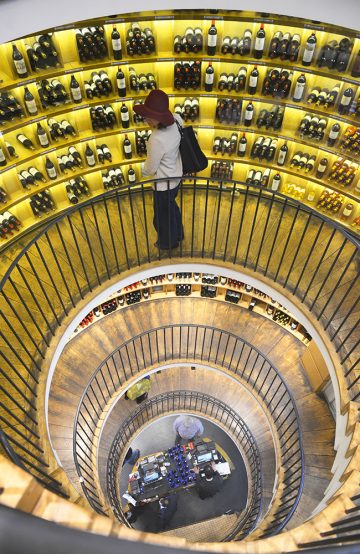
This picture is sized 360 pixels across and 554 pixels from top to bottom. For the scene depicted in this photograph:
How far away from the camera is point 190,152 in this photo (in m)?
4.39

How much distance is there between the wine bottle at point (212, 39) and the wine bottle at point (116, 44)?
124 cm

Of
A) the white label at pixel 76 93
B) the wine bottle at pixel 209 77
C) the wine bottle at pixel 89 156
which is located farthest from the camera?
the wine bottle at pixel 89 156

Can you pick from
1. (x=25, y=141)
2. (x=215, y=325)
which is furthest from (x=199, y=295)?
(x=25, y=141)

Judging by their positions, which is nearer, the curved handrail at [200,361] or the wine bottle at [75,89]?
the wine bottle at [75,89]

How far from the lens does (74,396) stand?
6273 millimetres

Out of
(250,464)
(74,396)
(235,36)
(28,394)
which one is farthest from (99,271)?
(250,464)

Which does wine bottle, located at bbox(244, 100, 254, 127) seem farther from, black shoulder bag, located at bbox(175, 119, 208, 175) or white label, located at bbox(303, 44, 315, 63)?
black shoulder bag, located at bbox(175, 119, 208, 175)

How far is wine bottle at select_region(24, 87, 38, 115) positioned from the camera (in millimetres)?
5352

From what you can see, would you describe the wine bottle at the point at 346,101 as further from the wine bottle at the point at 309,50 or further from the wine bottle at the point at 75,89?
the wine bottle at the point at 75,89

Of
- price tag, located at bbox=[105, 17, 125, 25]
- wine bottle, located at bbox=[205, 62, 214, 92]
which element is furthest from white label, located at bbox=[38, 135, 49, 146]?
wine bottle, located at bbox=[205, 62, 214, 92]

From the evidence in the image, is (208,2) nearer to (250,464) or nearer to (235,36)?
(235,36)

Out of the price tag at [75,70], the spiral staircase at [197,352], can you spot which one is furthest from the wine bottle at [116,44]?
the spiral staircase at [197,352]

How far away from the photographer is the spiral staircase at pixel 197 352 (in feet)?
12.2

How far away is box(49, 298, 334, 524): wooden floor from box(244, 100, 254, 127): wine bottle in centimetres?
307
